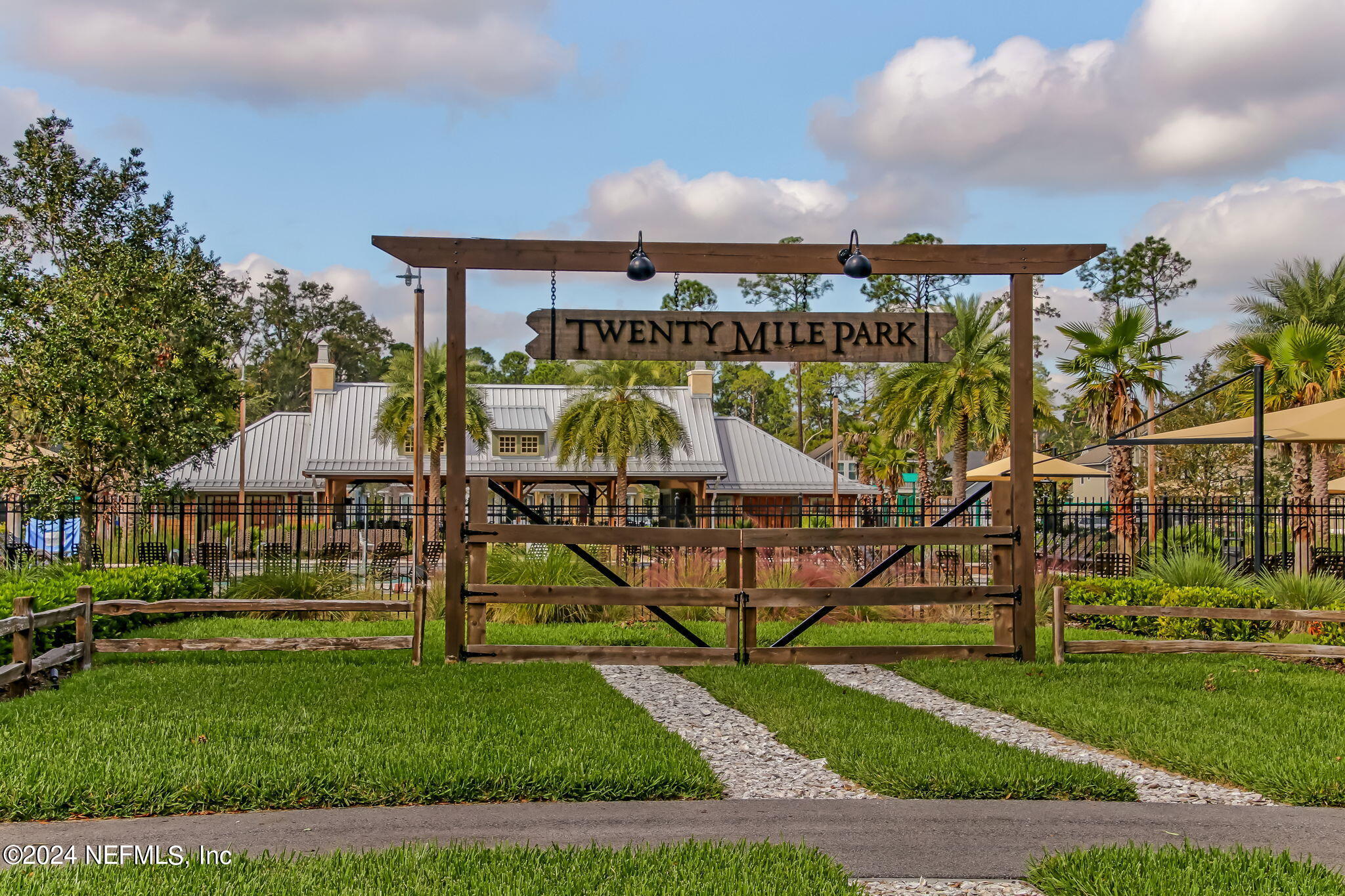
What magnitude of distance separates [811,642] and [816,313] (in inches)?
165

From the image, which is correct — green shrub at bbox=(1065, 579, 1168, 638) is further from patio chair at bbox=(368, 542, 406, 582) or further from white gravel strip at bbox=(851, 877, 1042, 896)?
patio chair at bbox=(368, 542, 406, 582)

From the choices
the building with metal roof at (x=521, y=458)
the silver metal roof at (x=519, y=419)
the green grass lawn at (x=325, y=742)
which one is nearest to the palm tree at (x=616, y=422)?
the building with metal roof at (x=521, y=458)

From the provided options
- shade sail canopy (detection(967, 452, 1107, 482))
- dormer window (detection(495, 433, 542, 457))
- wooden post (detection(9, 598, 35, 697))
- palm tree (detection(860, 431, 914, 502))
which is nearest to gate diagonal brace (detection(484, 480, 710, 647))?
wooden post (detection(9, 598, 35, 697))

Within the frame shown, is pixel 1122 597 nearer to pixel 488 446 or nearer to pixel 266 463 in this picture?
pixel 488 446

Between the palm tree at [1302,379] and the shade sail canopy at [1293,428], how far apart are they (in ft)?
2.95

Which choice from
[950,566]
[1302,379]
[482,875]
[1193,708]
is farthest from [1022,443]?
[1302,379]

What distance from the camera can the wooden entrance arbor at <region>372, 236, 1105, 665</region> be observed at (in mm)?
9570

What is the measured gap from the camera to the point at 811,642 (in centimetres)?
1232

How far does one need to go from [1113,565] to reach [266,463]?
32.5 meters

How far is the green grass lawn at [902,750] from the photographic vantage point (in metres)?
5.75

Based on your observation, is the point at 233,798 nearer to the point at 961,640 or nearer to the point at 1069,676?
the point at 1069,676

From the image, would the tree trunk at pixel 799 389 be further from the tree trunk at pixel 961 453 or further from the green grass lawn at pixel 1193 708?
the green grass lawn at pixel 1193 708

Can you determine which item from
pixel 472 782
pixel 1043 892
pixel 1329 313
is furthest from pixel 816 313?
pixel 1329 313

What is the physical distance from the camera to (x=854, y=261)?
9.48 m
